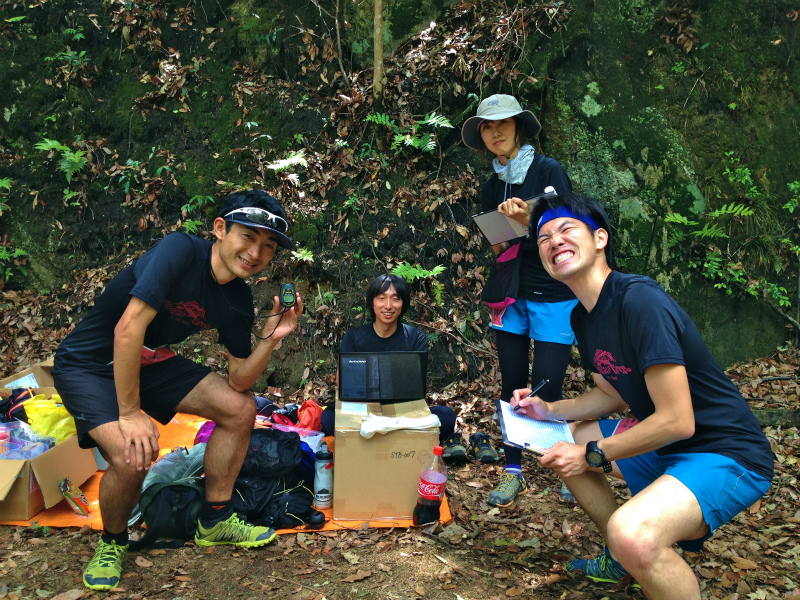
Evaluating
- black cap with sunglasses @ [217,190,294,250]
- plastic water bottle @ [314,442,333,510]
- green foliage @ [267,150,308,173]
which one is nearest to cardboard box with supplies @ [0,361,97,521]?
plastic water bottle @ [314,442,333,510]

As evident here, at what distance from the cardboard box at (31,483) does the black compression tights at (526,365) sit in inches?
117

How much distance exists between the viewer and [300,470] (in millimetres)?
3822

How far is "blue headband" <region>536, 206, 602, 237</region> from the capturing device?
261 centimetres

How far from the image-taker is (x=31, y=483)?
11.3 feet

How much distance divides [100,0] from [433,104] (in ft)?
15.7

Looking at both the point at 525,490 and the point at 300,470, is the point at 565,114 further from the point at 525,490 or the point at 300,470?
the point at 300,470

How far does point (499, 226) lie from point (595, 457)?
70.2 inches

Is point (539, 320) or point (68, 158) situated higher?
point (68, 158)

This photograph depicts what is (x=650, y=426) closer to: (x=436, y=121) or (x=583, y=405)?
(x=583, y=405)

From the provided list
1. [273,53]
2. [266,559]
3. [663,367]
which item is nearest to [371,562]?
[266,559]

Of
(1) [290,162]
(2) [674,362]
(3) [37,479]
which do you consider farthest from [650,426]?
(1) [290,162]

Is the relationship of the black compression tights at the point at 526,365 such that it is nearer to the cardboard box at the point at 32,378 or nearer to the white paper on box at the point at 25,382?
the cardboard box at the point at 32,378

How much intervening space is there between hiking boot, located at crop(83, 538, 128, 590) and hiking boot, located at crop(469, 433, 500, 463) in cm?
253

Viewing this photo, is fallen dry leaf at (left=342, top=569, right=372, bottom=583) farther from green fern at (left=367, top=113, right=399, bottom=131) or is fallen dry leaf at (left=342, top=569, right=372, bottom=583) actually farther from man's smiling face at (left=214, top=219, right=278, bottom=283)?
green fern at (left=367, top=113, right=399, bottom=131)
